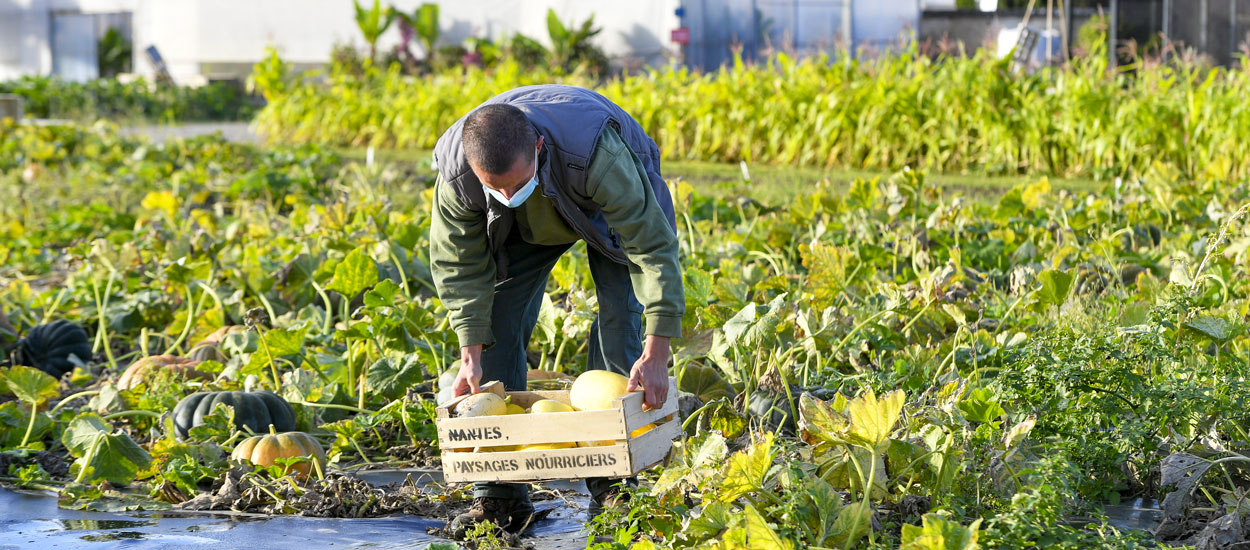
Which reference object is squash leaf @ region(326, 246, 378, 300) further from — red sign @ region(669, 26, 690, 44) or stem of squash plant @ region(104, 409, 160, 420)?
red sign @ region(669, 26, 690, 44)

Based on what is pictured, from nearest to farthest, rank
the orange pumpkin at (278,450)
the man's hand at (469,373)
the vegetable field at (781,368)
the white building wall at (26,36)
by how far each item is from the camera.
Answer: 1. the vegetable field at (781,368)
2. the man's hand at (469,373)
3. the orange pumpkin at (278,450)
4. the white building wall at (26,36)

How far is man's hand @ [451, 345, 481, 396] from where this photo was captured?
2.84 metres

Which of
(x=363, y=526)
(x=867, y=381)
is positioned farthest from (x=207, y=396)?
(x=867, y=381)

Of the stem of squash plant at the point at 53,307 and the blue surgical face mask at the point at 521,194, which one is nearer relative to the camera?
the blue surgical face mask at the point at 521,194

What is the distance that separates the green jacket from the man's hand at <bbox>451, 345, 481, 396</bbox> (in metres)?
0.02

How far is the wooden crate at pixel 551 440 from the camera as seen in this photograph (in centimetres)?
255

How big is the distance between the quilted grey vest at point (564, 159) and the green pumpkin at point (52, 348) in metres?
2.65

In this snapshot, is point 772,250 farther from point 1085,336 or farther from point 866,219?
point 1085,336

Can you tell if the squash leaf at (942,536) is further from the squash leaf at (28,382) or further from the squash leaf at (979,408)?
the squash leaf at (28,382)

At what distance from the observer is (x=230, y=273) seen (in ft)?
16.1

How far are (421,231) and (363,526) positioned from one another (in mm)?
2002

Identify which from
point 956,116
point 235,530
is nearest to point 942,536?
point 235,530

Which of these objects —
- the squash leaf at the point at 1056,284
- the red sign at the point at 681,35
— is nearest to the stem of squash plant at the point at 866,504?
the squash leaf at the point at 1056,284

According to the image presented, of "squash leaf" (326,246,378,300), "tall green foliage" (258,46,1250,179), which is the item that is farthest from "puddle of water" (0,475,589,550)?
"tall green foliage" (258,46,1250,179)
